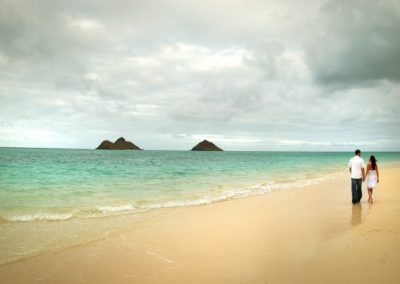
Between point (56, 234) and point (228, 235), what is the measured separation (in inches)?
190

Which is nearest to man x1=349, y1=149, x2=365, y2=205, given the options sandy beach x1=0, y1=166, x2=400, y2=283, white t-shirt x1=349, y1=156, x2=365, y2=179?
white t-shirt x1=349, y1=156, x2=365, y2=179

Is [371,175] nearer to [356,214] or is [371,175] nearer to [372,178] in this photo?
[372,178]

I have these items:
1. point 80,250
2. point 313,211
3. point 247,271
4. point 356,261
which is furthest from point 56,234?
point 313,211

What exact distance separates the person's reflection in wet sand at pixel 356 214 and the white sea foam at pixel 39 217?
31.3 feet

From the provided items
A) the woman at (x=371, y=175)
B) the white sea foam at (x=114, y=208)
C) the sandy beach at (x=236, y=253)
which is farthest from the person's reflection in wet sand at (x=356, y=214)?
the white sea foam at (x=114, y=208)

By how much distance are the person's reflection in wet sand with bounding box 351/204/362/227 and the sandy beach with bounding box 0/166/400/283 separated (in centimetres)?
6

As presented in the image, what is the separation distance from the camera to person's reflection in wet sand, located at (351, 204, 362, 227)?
9346 mm

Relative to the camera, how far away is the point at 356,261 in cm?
596

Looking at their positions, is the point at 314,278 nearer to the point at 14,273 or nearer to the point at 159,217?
the point at 14,273

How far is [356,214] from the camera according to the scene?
10.8 m

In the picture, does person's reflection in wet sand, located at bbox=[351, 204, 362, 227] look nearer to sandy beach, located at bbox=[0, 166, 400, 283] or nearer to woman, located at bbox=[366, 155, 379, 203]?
sandy beach, located at bbox=[0, 166, 400, 283]

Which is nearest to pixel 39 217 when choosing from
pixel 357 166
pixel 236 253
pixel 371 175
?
pixel 236 253

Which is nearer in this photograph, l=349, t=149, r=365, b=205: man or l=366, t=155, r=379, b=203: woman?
l=349, t=149, r=365, b=205: man

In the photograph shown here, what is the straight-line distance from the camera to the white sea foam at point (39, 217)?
10.4 meters
